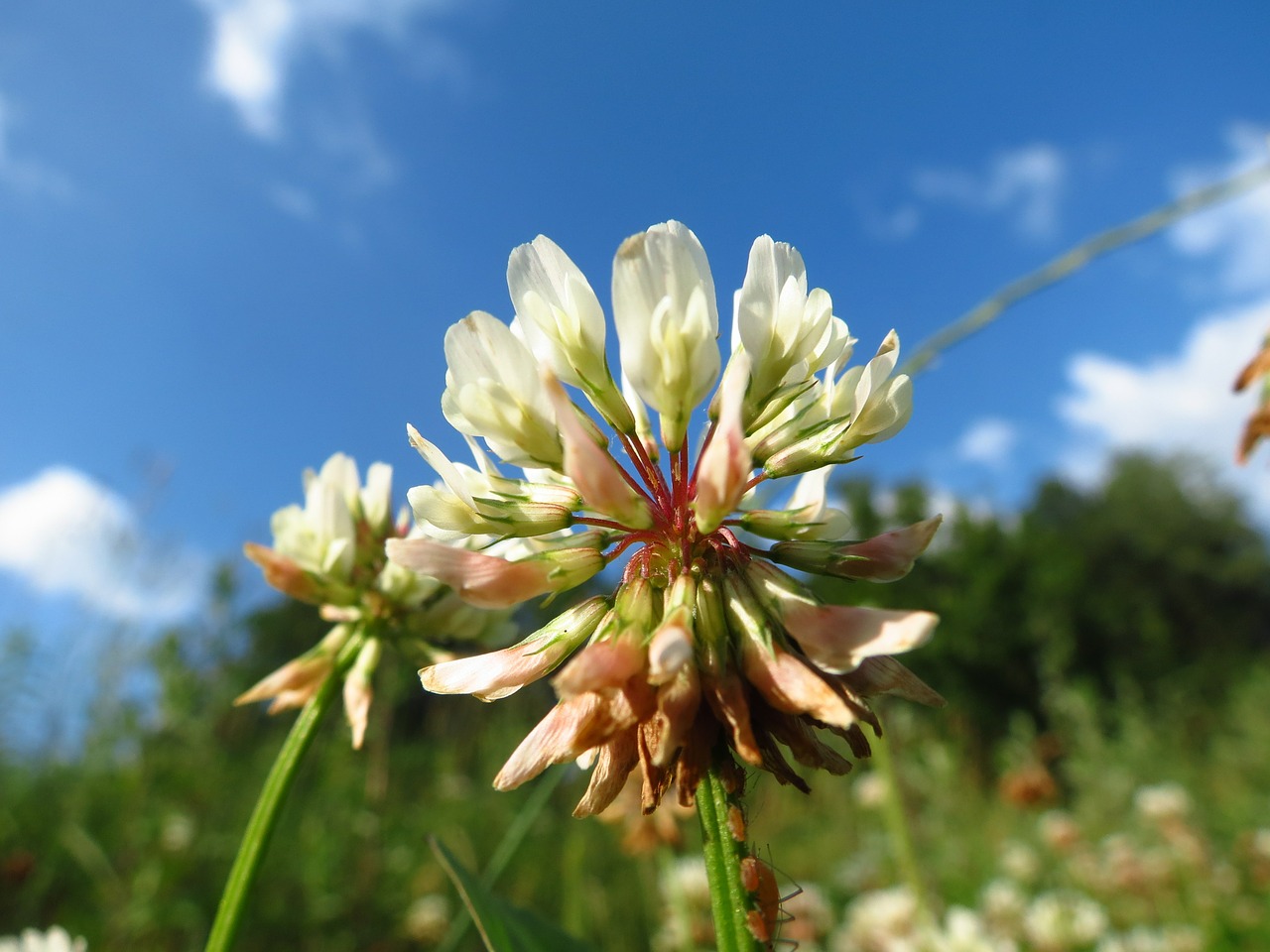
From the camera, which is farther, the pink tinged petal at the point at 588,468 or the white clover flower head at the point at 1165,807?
the white clover flower head at the point at 1165,807

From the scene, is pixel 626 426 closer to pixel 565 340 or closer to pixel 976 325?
pixel 565 340

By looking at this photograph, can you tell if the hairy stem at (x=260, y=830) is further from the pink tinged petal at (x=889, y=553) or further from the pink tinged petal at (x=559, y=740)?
the pink tinged petal at (x=889, y=553)

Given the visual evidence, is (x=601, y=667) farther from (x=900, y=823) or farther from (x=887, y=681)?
(x=900, y=823)

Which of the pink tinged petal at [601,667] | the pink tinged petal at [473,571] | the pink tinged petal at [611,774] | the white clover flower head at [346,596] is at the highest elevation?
the white clover flower head at [346,596]

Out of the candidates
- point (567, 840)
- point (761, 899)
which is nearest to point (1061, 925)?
point (567, 840)

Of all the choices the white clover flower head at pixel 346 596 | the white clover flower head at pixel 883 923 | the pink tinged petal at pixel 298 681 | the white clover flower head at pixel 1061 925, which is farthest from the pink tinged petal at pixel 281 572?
the white clover flower head at pixel 1061 925

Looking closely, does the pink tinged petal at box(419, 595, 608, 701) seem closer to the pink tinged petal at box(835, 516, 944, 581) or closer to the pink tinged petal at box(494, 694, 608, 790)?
the pink tinged petal at box(494, 694, 608, 790)

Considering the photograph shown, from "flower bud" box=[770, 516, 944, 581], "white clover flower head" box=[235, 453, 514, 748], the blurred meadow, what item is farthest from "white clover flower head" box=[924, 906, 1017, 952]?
"flower bud" box=[770, 516, 944, 581]
